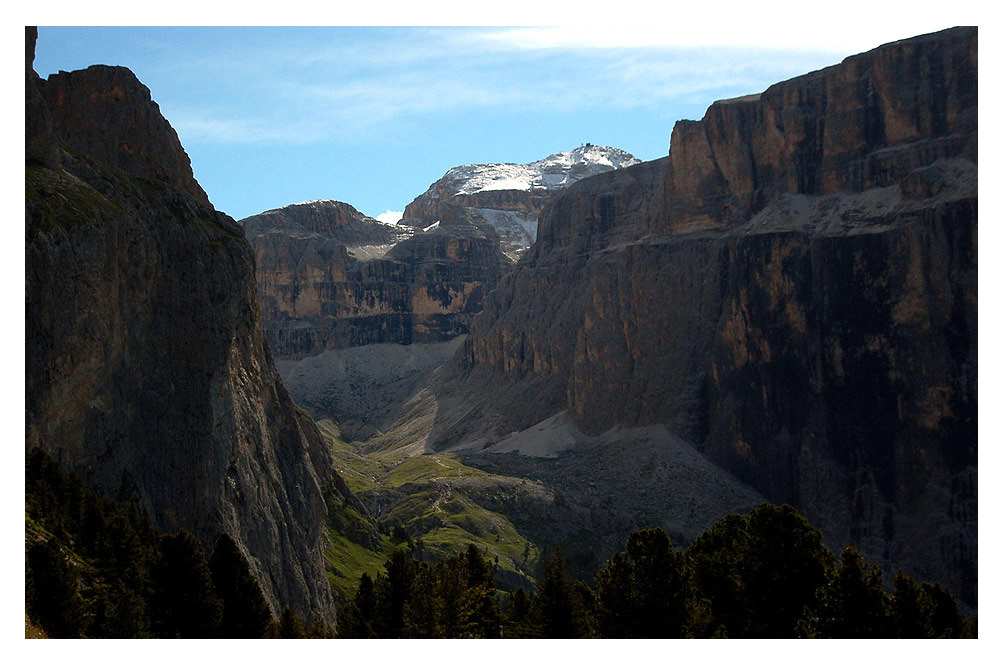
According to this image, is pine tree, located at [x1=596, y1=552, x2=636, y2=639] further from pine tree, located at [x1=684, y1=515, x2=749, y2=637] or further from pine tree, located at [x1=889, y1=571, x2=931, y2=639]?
pine tree, located at [x1=889, y1=571, x2=931, y2=639]

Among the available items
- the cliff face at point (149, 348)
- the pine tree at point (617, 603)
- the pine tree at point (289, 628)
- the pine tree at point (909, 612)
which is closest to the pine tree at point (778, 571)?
the pine tree at point (617, 603)

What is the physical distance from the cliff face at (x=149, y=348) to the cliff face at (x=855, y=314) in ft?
289

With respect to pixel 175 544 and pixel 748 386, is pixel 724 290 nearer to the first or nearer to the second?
pixel 748 386

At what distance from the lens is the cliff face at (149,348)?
67.9 m

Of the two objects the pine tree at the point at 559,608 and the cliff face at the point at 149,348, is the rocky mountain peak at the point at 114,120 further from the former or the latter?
the pine tree at the point at 559,608

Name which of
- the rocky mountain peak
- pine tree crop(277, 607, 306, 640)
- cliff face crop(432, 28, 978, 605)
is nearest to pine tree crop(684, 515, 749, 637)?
pine tree crop(277, 607, 306, 640)

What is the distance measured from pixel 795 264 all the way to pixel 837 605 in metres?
130

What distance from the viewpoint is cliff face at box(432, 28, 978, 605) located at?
507 ft

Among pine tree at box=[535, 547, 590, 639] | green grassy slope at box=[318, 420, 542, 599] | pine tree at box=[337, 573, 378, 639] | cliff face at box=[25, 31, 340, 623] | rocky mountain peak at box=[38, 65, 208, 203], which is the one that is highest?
rocky mountain peak at box=[38, 65, 208, 203]

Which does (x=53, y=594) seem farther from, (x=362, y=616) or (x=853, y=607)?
(x=853, y=607)

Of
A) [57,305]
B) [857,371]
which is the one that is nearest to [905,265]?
[857,371]

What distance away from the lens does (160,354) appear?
7956cm

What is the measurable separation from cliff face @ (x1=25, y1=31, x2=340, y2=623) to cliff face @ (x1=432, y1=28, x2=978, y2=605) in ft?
289

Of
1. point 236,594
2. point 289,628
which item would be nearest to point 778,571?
point 289,628
